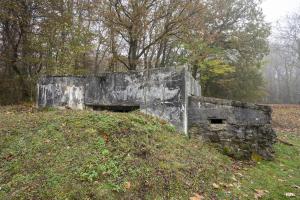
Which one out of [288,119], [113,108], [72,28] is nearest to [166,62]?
[72,28]

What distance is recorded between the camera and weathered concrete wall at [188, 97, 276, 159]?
7891 mm

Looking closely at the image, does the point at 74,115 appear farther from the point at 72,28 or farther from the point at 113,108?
the point at 72,28

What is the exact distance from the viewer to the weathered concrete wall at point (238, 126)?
7891 millimetres

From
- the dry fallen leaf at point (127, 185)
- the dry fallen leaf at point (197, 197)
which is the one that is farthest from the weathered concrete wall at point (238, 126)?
the dry fallen leaf at point (127, 185)

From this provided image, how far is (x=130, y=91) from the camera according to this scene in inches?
316

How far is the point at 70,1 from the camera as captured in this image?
16094mm

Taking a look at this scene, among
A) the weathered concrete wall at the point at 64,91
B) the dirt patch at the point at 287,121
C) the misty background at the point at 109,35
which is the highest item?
the misty background at the point at 109,35

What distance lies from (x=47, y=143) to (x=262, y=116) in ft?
18.5

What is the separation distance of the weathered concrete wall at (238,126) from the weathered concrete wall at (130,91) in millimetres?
734

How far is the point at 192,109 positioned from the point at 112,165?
376cm

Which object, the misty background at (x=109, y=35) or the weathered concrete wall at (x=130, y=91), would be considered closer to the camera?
the weathered concrete wall at (x=130, y=91)

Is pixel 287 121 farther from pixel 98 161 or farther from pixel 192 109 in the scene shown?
pixel 98 161

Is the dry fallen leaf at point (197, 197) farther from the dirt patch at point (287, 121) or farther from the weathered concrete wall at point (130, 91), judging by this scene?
the dirt patch at point (287, 121)

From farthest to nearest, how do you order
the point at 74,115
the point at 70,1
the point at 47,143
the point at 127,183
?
the point at 70,1 → the point at 74,115 → the point at 47,143 → the point at 127,183
